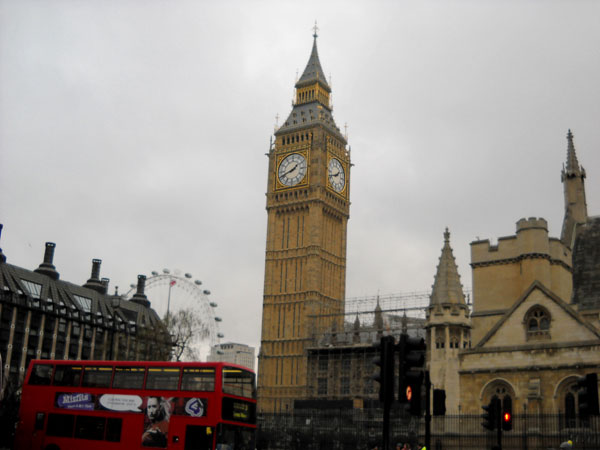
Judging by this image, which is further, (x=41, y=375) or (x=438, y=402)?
(x=41, y=375)

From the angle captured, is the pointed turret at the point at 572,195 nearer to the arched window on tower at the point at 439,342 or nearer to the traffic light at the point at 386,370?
the arched window on tower at the point at 439,342

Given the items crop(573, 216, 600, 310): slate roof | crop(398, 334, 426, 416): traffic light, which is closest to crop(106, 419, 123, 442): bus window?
crop(398, 334, 426, 416): traffic light

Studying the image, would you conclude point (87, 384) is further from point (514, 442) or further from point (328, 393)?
point (328, 393)

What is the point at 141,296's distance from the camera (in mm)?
101438

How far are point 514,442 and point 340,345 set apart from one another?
5004 centimetres

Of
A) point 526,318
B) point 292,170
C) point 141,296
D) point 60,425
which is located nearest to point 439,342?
point 526,318

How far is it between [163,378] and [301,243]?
202 ft

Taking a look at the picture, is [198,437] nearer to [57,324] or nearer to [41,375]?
[41,375]

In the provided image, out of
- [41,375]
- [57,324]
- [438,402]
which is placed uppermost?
[57,324]

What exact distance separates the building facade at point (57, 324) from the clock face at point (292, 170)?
24.4m

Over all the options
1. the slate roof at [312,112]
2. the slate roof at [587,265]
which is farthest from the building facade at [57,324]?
the slate roof at [587,265]

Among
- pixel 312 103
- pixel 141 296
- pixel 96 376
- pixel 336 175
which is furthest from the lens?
pixel 141 296

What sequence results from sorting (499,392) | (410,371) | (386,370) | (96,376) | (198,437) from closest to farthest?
(410,371) < (386,370) < (198,437) < (96,376) < (499,392)

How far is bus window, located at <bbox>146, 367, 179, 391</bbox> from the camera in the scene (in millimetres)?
26422
